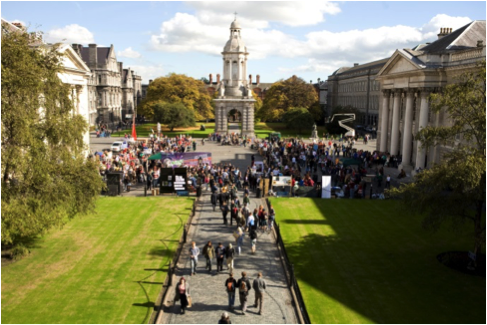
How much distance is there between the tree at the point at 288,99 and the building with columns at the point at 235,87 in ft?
45.4

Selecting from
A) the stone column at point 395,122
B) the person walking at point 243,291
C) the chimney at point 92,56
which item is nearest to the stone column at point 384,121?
the stone column at point 395,122

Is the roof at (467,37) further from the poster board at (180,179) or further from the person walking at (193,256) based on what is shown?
the person walking at (193,256)

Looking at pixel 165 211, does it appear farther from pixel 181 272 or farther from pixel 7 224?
pixel 7 224

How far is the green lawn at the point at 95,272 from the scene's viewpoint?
41.7ft

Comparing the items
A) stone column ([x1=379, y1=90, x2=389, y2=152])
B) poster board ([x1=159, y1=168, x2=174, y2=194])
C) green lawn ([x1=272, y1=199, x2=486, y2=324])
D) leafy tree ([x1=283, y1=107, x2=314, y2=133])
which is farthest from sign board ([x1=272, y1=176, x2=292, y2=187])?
leafy tree ([x1=283, y1=107, x2=314, y2=133])

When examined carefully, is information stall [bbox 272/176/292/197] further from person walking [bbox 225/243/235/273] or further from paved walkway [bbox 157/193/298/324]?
person walking [bbox 225/243/235/273]

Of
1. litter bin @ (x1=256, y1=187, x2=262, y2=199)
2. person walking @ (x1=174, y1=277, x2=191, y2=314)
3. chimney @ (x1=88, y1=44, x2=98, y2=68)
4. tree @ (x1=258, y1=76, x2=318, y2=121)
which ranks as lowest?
person walking @ (x1=174, y1=277, x2=191, y2=314)

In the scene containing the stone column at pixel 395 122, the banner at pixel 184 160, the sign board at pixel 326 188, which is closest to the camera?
the sign board at pixel 326 188

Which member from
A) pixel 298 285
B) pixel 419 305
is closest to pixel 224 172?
pixel 298 285

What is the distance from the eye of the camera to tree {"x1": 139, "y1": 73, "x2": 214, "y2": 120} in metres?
83.3

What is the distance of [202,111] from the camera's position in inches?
3467

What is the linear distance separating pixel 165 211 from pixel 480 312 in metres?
16.0

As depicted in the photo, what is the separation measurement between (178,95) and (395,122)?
5356 centimetres

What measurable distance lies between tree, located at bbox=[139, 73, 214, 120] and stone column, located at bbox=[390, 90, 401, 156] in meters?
47.8
